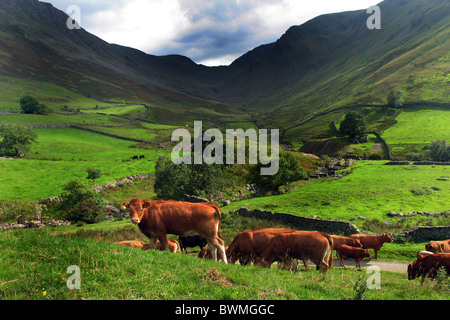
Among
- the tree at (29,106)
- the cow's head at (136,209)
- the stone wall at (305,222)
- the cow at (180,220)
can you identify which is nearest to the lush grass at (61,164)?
the tree at (29,106)

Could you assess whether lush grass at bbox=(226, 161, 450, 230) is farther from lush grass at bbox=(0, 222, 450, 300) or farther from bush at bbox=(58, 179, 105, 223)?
lush grass at bbox=(0, 222, 450, 300)

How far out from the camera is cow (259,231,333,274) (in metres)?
12.6

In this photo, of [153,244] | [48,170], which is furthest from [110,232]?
[48,170]

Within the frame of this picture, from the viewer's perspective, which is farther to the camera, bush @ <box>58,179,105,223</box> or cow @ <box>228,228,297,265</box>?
bush @ <box>58,179,105,223</box>

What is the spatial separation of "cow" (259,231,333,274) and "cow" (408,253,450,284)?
4378 millimetres

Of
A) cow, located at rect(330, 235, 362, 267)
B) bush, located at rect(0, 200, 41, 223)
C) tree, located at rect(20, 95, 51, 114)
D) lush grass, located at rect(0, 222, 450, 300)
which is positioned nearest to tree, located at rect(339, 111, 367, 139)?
cow, located at rect(330, 235, 362, 267)

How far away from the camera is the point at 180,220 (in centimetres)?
1235

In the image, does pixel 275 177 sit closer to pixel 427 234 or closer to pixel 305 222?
pixel 305 222

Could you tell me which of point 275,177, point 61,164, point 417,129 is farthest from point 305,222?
point 417,129

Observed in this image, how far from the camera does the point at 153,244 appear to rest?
12969 millimetres

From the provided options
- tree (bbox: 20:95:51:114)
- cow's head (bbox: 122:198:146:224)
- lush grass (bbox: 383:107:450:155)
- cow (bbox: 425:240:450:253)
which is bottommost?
cow (bbox: 425:240:450:253)

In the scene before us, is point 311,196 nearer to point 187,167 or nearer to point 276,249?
point 187,167

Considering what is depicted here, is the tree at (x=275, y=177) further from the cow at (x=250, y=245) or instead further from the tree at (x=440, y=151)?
the tree at (x=440, y=151)
